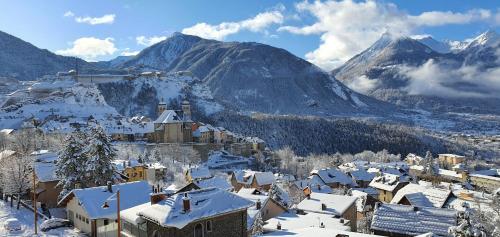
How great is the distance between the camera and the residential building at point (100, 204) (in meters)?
37.0

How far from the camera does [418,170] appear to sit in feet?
389

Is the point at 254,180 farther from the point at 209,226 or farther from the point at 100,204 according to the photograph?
the point at 209,226

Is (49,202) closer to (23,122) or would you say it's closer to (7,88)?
(23,122)

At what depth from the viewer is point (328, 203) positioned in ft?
166

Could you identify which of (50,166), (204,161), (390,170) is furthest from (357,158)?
(50,166)

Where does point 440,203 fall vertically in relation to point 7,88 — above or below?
below

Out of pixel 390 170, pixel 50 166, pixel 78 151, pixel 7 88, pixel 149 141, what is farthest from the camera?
pixel 7 88

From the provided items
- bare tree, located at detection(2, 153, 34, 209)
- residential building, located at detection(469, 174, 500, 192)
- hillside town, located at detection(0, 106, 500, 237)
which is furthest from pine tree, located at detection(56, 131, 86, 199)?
residential building, located at detection(469, 174, 500, 192)

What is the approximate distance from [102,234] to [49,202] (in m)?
16.7

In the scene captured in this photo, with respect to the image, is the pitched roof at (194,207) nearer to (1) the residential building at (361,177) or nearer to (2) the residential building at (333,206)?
Result: (2) the residential building at (333,206)

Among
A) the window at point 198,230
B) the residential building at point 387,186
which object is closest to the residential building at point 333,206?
the window at point 198,230

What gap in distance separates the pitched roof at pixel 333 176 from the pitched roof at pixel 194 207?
6378 centimetres

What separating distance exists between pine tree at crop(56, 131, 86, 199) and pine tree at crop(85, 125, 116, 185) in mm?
726

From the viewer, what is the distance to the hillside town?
1075 inches
